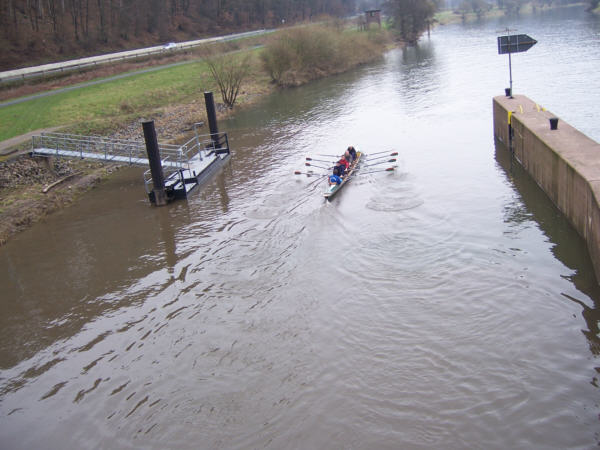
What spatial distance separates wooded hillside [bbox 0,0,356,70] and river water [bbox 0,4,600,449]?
49582 mm

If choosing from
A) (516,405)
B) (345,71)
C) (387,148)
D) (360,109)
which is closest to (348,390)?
(516,405)

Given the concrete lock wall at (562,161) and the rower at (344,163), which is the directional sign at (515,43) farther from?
the rower at (344,163)

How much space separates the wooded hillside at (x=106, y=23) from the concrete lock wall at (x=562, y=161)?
54875 mm

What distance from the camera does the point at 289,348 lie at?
503 inches

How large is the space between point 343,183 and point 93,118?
76.1 feet

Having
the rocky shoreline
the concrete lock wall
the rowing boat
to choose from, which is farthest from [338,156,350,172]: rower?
the rocky shoreline

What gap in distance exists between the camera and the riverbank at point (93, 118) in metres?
25.0

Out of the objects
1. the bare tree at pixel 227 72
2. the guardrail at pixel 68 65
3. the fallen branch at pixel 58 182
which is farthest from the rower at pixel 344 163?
the guardrail at pixel 68 65

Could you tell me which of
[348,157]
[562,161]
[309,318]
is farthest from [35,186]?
[562,161]

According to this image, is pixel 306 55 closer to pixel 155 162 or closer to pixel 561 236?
Answer: pixel 155 162

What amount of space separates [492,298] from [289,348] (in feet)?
16.9

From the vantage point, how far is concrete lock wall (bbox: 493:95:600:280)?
47.0 feet

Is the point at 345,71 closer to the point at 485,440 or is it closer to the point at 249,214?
the point at 249,214

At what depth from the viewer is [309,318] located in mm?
13891
